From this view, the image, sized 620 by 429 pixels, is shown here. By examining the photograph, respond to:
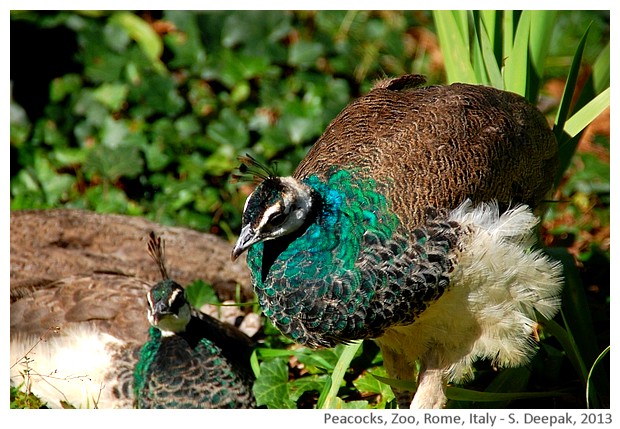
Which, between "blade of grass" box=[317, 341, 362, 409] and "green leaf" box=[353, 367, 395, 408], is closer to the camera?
"blade of grass" box=[317, 341, 362, 409]

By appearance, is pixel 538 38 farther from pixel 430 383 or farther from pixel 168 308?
pixel 168 308

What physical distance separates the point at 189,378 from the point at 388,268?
1259 millimetres

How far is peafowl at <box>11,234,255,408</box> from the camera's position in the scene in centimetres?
370

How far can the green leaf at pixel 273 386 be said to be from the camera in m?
3.69

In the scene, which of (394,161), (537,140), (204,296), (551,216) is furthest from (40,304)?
(551,216)

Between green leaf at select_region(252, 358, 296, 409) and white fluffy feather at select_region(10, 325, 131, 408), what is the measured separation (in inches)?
24.9

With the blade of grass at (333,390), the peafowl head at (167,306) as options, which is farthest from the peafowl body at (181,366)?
the blade of grass at (333,390)

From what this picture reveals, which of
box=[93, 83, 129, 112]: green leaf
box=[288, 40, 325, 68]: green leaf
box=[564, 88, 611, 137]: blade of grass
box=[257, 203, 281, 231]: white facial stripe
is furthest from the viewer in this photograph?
box=[288, 40, 325, 68]: green leaf

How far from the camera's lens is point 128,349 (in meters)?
3.95

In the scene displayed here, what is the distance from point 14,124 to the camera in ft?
18.6

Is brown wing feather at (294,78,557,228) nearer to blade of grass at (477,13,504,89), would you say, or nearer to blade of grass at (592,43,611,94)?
blade of grass at (477,13,504,89)

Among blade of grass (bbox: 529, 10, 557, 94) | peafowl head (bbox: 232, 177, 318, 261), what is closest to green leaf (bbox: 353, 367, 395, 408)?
peafowl head (bbox: 232, 177, 318, 261)

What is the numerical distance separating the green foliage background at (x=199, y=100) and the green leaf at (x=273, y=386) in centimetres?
148
